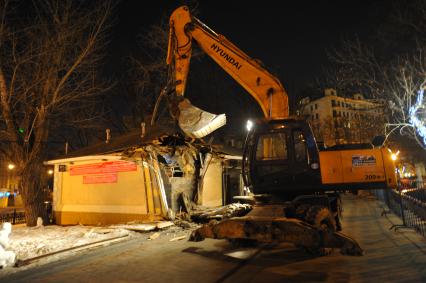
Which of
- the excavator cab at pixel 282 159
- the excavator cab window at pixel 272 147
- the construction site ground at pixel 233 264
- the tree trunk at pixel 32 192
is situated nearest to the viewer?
the construction site ground at pixel 233 264

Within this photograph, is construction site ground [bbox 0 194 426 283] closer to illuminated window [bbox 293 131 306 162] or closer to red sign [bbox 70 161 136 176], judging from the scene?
illuminated window [bbox 293 131 306 162]

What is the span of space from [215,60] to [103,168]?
23.4 feet

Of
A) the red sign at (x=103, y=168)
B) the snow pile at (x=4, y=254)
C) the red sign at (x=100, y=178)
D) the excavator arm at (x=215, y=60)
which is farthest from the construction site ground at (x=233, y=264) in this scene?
the red sign at (x=100, y=178)

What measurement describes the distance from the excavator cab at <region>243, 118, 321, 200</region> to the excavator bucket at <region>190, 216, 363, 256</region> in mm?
1150

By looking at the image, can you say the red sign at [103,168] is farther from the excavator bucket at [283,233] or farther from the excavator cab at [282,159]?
the excavator bucket at [283,233]

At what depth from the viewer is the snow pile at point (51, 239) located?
7.59 meters

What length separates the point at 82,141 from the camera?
90.3 ft

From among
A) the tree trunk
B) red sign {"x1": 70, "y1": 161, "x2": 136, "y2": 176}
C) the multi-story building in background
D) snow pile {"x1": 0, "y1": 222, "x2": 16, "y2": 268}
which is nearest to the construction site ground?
snow pile {"x1": 0, "y1": 222, "x2": 16, "y2": 268}

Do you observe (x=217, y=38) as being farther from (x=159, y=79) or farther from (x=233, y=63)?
(x=159, y=79)

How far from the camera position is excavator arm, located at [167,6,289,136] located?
934cm

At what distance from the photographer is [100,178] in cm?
1342

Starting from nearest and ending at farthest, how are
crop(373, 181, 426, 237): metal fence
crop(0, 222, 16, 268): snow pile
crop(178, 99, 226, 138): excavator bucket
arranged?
1. crop(0, 222, 16, 268): snow pile
2. crop(373, 181, 426, 237): metal fence
3. crop(178, 99, 226, 138): excavator bucket

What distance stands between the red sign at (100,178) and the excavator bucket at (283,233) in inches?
303

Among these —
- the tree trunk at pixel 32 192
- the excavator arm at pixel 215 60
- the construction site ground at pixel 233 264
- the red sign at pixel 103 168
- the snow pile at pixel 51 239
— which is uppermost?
the excavator arm at pixel 215 60
